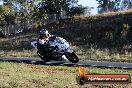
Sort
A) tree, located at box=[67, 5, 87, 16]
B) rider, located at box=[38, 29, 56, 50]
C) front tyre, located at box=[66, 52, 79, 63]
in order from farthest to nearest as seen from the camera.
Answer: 1. tree, located at box=[67, 5, 87, 16]
2. rider, located at box=[38, 29, 56, 50]
3. front tyre, located at box=[66, 52, 79, 63]

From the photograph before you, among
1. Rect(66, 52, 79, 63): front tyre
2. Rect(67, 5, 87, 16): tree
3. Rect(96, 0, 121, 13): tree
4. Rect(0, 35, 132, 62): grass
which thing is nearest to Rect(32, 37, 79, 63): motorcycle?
Rect(66, 52, 79, 63): front tyre

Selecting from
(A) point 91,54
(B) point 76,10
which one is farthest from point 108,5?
(A) point 91,54

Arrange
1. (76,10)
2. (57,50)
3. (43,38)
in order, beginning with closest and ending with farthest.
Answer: (57,50) < (43,38) < (76,10)

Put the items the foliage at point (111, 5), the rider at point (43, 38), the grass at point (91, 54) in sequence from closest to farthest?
the rider at point (43, 38) → the grass at point (91, 54) → the foliage at point (111, 5)

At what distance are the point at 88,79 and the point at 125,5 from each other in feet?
405

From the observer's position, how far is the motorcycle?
2223cm

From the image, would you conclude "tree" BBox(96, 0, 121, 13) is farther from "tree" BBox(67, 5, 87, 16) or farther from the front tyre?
the front tyre

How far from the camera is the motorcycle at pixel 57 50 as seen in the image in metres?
22.2

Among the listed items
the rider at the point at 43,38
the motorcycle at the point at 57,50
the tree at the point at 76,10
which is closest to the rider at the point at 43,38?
the rider at the point at 43,38

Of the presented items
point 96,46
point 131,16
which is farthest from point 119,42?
point 131,16

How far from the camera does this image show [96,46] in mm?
36594

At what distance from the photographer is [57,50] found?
22.7 metres

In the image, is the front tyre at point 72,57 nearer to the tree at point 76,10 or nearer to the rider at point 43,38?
the rider at point 43,38

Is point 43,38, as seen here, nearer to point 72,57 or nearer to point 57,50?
point 57,50
